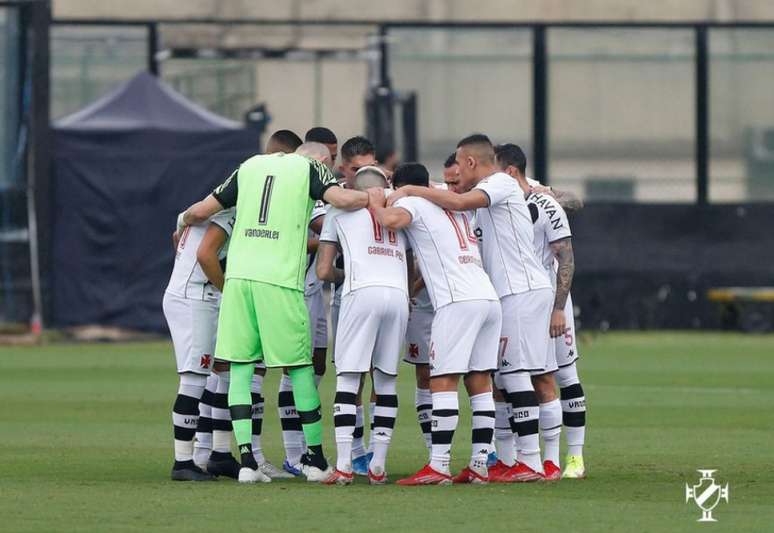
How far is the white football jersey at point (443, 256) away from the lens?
34.6 ft

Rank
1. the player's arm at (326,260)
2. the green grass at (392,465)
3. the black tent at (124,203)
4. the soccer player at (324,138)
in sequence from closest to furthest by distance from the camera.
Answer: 1. the green grass at (392,465)
2. the player's arm at (326,260)
3. the soccer player at (324,138)
4. the black tent at (124,203)

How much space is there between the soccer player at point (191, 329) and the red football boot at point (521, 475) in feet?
6.11

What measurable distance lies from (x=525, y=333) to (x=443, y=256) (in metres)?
0.78

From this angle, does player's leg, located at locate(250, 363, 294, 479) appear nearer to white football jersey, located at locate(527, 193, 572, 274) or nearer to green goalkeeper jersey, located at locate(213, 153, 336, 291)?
green goalkeeper jersey, located at locate(213, 153, 336, 291)

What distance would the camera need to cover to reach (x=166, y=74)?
97.6 ft

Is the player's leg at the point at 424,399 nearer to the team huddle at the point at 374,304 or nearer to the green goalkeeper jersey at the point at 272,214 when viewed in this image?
the team huddle at the point at 374,304

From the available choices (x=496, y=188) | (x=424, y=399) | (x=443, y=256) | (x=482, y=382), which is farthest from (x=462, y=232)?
(x=424, y=399)

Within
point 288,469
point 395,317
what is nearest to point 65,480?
point 288,469

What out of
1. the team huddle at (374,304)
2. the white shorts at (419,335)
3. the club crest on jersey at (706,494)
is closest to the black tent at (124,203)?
the white shorts at (419,335)

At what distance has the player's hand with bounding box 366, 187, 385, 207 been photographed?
34.7ft

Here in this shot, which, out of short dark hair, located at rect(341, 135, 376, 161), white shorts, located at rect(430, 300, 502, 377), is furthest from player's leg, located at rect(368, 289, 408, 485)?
short dark hair, located at rect(341, 135, 376, 161)

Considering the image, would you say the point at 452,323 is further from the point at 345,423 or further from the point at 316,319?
the point at 316,319

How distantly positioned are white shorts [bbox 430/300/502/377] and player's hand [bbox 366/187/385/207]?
746 millimetres

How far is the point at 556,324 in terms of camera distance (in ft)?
36.5
